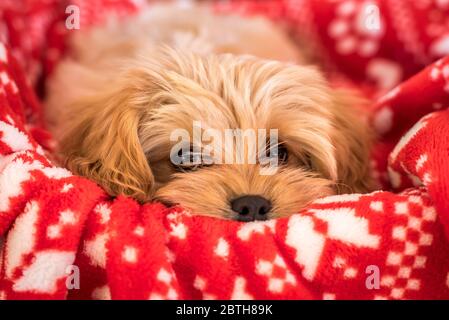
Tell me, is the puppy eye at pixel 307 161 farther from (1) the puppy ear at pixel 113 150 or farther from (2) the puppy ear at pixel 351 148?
(1) the puppy ear at pixel 113 150

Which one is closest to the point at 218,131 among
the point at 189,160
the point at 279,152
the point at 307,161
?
the point at 189,160

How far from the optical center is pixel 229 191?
1612 mm

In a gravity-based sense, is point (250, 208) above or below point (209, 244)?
above

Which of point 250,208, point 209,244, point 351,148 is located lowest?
point 209,244

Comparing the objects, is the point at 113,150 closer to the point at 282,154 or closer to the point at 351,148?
the point at 282,154

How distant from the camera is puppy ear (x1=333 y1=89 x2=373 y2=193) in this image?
6.13 feet

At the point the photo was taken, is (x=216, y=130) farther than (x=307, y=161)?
No

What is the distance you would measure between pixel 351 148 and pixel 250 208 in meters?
0.54

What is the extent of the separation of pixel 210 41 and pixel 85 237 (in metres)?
1.30

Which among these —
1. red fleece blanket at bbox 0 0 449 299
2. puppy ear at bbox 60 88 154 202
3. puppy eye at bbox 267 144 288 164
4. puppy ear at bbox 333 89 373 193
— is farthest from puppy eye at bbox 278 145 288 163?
puppy ear at bbox 60 88 154 202

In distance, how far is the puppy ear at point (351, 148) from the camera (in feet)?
6.13

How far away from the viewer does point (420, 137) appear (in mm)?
1629

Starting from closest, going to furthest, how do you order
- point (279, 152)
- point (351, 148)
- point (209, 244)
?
point (209, 244)
point (279, 152)
point (351, 148)

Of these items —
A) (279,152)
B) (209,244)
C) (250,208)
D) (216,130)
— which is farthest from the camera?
(279,152)
